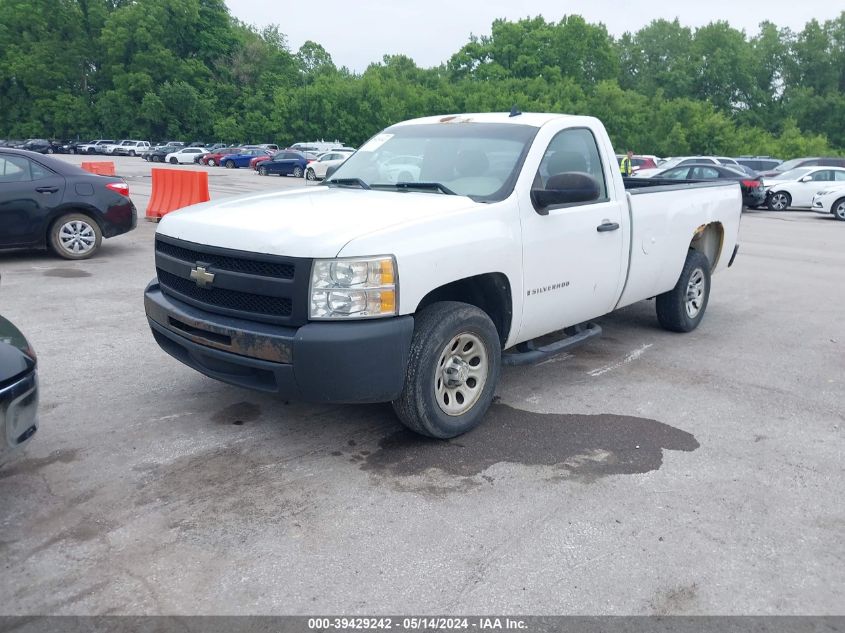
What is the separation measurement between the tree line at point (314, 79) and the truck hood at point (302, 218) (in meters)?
59.1

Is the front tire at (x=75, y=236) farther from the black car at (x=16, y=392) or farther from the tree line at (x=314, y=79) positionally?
the tree line at (x=314, y=79)

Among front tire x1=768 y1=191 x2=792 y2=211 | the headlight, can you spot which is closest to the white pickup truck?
the headlight

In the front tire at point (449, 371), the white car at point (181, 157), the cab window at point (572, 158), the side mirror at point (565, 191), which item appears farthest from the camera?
the white car at point (181, 157)

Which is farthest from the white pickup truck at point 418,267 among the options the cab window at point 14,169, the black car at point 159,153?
the black car at point 159,153

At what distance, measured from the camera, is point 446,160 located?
542cm

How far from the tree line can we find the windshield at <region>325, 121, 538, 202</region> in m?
58.1

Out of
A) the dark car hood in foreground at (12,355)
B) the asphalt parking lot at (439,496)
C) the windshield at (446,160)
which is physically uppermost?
the windshield at (446,160)

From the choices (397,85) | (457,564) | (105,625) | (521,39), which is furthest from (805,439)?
(521,39)

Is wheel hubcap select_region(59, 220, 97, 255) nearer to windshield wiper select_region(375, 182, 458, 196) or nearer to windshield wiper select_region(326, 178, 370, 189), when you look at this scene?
windshield wiper select_region(326, 178, 370, 189)

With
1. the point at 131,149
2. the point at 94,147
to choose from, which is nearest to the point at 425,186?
the point at 131,149

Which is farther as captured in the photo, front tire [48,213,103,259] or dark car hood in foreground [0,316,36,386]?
front tire [48,213,103,259]

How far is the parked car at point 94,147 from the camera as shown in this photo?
66.5 m

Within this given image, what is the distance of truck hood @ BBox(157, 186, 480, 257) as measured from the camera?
406 centimetres

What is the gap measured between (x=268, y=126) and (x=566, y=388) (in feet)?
223
